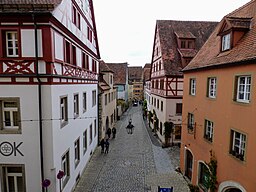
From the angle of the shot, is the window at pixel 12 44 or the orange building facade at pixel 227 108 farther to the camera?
the window at pixel 12 44

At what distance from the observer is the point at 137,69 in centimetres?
8150

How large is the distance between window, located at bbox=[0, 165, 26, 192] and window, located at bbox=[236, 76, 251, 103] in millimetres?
9498

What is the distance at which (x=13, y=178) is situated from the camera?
910 cm

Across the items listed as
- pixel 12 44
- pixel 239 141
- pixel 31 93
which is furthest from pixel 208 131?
pixel 12 44

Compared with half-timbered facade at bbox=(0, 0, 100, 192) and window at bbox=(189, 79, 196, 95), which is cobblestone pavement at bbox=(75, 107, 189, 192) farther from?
window at bbox=(189, 79, 196, 95)

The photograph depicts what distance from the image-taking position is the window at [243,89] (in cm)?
791

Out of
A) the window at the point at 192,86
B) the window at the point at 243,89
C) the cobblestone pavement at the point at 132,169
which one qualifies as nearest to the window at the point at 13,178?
the cobblestone pavement at the point at 132,169

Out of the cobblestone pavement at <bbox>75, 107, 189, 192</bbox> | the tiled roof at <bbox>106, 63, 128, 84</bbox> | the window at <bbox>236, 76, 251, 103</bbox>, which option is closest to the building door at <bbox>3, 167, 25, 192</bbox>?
the cobblestone pavement at <bbox>75, 107, 189, 192</bbox>

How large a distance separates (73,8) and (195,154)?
11.1 meters

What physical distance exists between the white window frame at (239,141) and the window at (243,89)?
4.57 feet

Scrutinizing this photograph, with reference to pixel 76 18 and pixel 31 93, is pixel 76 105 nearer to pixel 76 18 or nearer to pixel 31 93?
pixel 31 93

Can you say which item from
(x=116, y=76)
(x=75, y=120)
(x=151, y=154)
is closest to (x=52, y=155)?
(x=75, y=120)

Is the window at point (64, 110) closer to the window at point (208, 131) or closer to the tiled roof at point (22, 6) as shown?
the tiled roof at point (22, 6)

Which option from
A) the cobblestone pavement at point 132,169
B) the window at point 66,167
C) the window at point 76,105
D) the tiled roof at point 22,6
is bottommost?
the cobblestone pavement at point 132,169
